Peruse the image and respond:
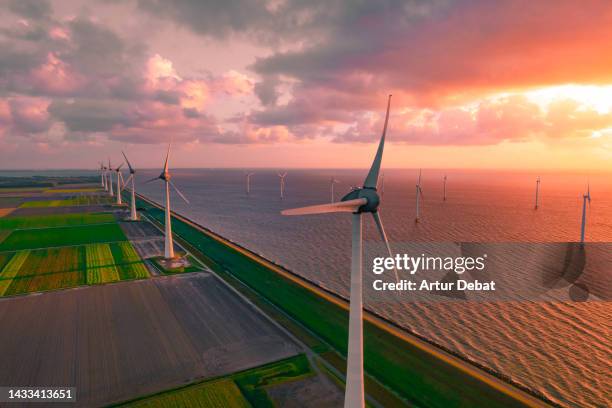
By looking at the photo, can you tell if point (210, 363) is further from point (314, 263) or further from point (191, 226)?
point (191, 226)

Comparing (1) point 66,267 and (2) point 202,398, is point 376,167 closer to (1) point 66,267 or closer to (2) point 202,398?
(2) point 202,398

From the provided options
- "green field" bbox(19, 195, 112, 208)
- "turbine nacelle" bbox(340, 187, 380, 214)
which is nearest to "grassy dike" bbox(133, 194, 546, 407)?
"turbine nacelle" bbox(340, 187, 380, 214)

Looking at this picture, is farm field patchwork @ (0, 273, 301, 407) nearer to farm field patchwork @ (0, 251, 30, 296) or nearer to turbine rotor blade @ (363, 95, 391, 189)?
farm field patchwork @ (0, 251, 30, 296)

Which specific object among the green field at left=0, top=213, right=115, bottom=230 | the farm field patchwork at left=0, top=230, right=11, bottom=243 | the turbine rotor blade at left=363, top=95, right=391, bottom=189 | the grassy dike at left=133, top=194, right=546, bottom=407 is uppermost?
the turbine rotor blade at left=363, top=95, right=391, bottom=189

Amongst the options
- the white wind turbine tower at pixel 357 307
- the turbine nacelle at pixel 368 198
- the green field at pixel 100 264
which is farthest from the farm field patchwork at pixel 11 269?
the turbine nacelle at pixel 368 198

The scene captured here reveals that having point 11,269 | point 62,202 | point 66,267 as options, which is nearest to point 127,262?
point 66,267

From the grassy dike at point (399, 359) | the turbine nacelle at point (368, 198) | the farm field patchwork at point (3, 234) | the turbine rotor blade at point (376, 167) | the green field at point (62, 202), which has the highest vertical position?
the turbine rotor blade at point (376, 167)

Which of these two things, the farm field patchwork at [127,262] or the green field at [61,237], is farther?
the green field at [61,237]

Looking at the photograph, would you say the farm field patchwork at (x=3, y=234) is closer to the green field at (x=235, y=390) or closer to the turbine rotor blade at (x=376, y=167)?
the green field at (x=235, y=390)
